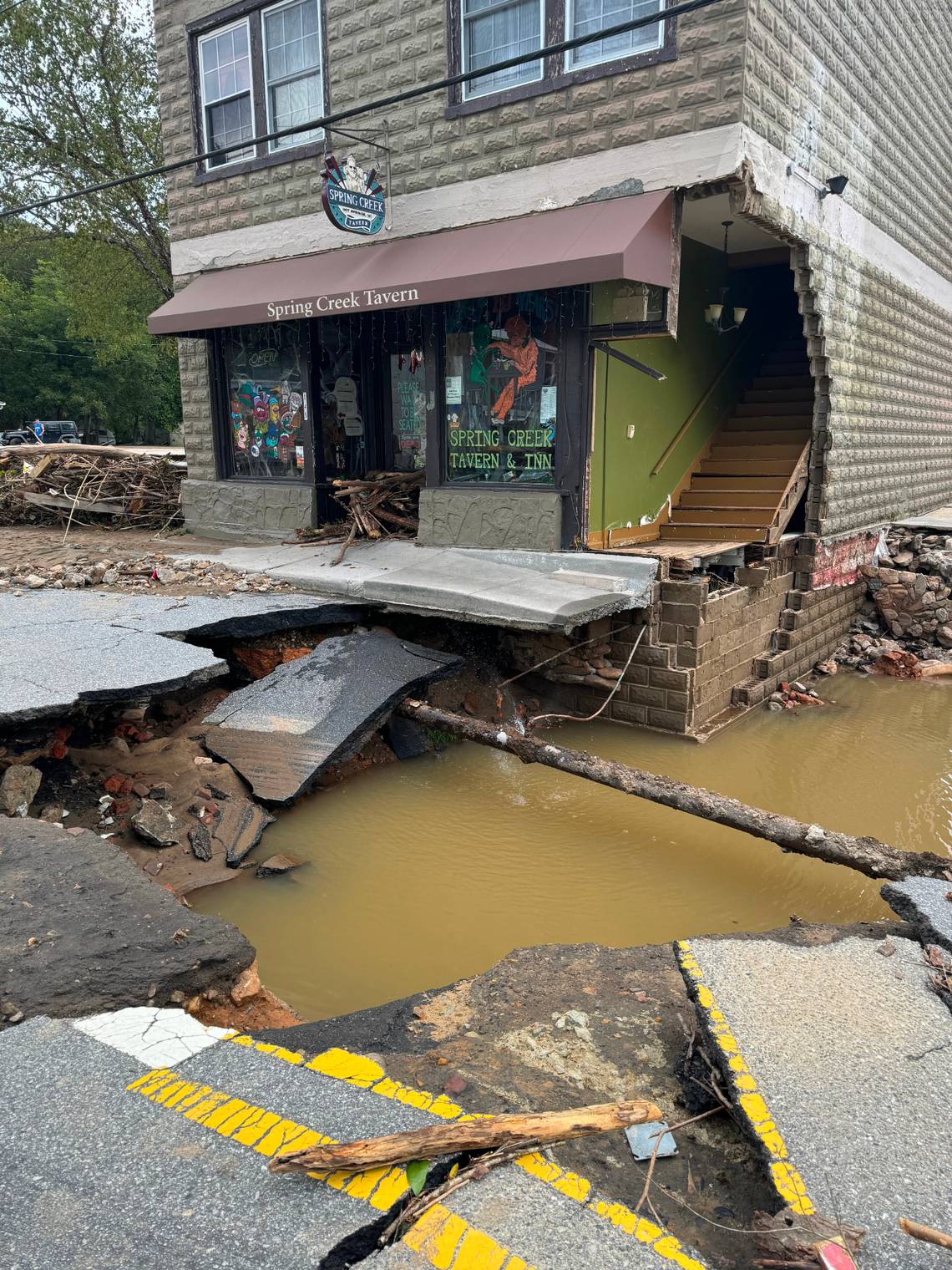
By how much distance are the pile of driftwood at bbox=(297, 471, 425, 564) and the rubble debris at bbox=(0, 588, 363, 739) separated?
275 cm

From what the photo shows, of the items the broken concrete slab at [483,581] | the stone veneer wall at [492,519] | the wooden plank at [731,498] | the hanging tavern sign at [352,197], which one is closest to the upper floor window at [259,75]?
the hanging tavern sign at [352,197]

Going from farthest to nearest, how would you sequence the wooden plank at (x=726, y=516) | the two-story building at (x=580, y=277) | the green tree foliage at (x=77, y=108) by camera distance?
1. the green tree foliage at (x=77, y=108)
2. the wooden plank at (x=726, y=516)
3. the two-story building at (x=580, y=277)

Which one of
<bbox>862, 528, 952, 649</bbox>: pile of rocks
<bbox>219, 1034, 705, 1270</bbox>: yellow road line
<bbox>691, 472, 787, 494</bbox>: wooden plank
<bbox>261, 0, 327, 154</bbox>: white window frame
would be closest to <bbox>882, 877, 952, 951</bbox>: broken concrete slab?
<bbox>219, 1034, 705, 1270</bbox>: yellow road line

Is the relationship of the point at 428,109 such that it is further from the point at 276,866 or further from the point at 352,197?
the point at 276,866

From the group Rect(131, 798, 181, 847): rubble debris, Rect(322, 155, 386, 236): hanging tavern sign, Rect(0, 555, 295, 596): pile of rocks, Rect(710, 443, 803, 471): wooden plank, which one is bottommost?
Rect(131, 798, 181, 847): rubble debris

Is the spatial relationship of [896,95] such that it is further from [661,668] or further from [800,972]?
[800,972]

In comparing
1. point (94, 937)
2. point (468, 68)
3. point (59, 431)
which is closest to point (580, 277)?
point (468, 68)

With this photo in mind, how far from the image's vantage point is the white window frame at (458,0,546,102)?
8.95 metres

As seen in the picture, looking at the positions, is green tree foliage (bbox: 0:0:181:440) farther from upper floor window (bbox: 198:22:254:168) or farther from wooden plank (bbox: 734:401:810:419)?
wooden plank (bbox: 734:401:810:419)

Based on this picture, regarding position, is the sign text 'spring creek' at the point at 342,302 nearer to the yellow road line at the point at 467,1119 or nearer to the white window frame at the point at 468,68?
the white window frame at the point at 468,68

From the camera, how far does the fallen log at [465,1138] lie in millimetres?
2395

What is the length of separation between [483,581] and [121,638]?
361 cm

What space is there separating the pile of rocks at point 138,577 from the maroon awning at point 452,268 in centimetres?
333

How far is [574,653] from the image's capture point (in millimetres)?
9453
